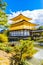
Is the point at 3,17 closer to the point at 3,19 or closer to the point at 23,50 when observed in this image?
the point at 3,19

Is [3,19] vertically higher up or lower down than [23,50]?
higher up

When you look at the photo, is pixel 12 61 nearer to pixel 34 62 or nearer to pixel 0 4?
pixel 34 62

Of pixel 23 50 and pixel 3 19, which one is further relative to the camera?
pixel 3 19

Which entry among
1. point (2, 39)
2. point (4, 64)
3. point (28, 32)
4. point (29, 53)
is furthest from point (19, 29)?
point (4, 64)

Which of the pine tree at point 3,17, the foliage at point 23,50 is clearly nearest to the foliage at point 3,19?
the pine tree at point 3,17

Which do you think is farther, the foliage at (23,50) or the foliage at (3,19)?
the foliage at (3,19)

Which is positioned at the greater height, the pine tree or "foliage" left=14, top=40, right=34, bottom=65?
the pine tree

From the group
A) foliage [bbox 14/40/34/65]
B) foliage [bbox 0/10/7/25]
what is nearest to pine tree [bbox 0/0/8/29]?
foliage [bbox 0/10/7/25]

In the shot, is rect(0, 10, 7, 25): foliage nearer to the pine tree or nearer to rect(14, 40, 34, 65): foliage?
the pine tree

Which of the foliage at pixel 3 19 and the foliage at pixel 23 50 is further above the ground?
the foliage at pixel 3 19

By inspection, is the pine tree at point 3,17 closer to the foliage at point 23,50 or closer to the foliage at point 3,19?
the foliage at point 3,19

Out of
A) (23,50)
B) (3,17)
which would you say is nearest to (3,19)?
(3,17)

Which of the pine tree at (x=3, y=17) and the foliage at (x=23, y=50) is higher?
the pine tree at (x=3, y=17)

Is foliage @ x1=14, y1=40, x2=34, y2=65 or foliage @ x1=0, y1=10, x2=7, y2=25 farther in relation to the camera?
foliage @ x1=0, y1=10, x2=7, y2=25
